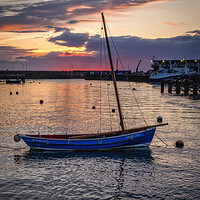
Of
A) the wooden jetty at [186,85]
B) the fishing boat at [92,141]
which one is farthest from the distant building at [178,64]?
the fishing boat at [92,141]

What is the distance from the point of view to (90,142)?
23.7 meters

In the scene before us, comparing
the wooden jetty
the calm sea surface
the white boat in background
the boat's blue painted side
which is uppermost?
the white boat in background

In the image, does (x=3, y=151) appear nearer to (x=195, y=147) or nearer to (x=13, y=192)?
(x=13, y=192)

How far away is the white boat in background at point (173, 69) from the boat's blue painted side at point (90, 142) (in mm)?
127958

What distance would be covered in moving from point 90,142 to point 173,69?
142114mm

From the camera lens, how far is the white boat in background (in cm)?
15175

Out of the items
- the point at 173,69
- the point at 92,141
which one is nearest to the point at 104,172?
the point at 92,141

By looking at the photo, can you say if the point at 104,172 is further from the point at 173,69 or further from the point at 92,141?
the point at 173,69

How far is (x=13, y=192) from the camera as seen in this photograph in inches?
656

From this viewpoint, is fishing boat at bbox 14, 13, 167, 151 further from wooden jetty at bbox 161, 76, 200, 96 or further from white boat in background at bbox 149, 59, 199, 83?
white boat in background at bbox 149, 59, 199, 83

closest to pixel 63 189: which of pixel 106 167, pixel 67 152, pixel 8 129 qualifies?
pixel 106 167

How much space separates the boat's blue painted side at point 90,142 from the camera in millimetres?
23625

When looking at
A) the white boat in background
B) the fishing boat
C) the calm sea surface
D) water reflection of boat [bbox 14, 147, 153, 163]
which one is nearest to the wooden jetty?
the calm sea surface

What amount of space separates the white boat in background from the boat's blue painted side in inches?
5038
